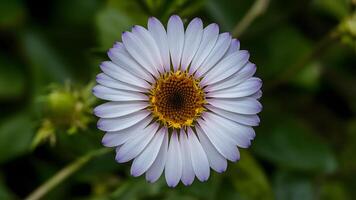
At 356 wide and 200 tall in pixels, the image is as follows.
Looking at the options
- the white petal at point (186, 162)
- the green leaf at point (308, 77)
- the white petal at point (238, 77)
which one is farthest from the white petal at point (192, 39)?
the green leaf at point (308, 77)

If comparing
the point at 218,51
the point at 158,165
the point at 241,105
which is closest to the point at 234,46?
the point at 218,51

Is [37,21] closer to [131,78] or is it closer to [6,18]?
[6,18]

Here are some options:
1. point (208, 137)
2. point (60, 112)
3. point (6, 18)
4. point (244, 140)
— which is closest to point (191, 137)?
point (208, 137)

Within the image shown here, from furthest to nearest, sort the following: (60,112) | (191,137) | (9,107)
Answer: (9,107), (60,112), (191,137)

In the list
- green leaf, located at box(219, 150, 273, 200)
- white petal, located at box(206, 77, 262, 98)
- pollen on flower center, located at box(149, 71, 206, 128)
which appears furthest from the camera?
green leaf, located at box(219, 150, 273, 200)

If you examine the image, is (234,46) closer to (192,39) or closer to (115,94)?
(192,39)

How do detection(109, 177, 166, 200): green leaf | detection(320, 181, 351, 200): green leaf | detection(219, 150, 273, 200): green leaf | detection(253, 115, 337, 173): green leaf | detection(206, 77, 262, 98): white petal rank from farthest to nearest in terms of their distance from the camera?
detection(320, 181, 351, 200): green leaf, detection(253, 115, 337, 173): green leaf, detection(219, 150, 273, 200): green leaf, detection(109, 177, 166, 200): green leaf, detection(206, 77, 262, 98): white petal

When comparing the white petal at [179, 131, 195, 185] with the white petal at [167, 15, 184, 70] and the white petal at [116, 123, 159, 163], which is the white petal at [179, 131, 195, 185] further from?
the white petal at [167, 15, 184, 70]

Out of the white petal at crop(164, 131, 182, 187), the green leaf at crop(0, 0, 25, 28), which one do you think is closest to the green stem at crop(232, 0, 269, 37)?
the white petal at crop(164, 131, 182, 187)
